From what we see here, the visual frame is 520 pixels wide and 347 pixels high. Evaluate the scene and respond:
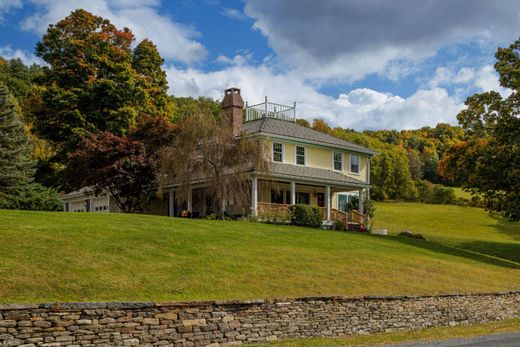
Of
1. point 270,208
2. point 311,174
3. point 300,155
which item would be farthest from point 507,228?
point 270,208

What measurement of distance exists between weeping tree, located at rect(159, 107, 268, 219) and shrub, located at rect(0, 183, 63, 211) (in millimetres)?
14334

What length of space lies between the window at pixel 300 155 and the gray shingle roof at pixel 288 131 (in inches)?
29.4

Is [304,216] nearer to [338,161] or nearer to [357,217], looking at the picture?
[357,217]

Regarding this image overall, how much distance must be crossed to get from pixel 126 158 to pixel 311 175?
448 inches

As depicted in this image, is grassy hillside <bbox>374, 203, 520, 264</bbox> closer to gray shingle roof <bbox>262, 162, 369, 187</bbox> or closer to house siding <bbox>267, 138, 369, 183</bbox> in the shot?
house siding <bbox>267, 138, 369, 183</bbox>

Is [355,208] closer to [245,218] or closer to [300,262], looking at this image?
[245,218]

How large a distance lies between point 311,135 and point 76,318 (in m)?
30.5

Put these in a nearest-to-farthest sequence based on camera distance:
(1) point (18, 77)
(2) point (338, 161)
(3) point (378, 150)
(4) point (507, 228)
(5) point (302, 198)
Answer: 1. (5) point (302, 198)
2. (2) point (338, 161)
3. (4) point (507, 228)
4. (1) point (18, 77)
5. (3) point (378, 150)

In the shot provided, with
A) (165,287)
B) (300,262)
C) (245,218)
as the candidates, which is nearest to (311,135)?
(245,218)

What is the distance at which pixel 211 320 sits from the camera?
1291 cm

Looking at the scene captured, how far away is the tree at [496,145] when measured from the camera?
32562mm

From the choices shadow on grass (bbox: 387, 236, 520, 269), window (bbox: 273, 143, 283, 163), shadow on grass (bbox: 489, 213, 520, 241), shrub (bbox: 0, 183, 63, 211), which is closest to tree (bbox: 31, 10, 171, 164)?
shrub (bbox: 0, 183, 63, 211)

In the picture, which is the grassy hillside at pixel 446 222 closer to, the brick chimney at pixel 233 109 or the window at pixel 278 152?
the window at pixel 278 152

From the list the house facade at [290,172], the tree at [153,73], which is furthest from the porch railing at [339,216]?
the tree at [153,73]
